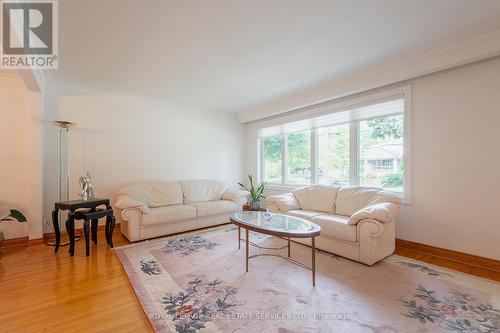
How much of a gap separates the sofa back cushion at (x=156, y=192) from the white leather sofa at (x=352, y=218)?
6.25 ft

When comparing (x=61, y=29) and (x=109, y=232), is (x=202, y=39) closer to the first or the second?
(x=61, y=29)

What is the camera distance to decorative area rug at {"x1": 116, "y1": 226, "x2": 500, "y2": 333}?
1.68 metres

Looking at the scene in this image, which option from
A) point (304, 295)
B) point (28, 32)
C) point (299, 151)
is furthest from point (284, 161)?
point (28, 32)

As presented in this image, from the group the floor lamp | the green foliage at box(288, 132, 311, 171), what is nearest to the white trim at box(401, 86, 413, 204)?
the green foliage at box(288, 132, 311, 171)

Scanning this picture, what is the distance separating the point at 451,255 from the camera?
9.30 ft

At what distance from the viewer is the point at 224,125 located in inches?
228

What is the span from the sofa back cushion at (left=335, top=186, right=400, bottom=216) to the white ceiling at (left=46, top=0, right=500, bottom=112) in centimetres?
177

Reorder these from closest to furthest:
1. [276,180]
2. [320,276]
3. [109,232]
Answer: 1. [320,276]
2. [109,232]
3. [276,180]

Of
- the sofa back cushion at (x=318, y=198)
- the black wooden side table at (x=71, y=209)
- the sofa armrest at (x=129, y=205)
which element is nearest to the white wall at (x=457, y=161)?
the sofa back cushion at (x=318, y=198)

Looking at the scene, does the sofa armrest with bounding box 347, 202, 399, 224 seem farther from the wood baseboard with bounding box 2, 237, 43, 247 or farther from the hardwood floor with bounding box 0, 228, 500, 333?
the wood baseboard with bounding box 2, 237, 43, 247

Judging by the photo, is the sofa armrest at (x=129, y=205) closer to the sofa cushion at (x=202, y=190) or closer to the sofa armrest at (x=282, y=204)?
the sofa cushion at (x=202, y=190)

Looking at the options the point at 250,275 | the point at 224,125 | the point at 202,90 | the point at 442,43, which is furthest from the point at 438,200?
the point at 224,125

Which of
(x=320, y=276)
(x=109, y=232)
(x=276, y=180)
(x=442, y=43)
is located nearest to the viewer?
(x=320, y=276)

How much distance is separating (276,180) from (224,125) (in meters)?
1.92
